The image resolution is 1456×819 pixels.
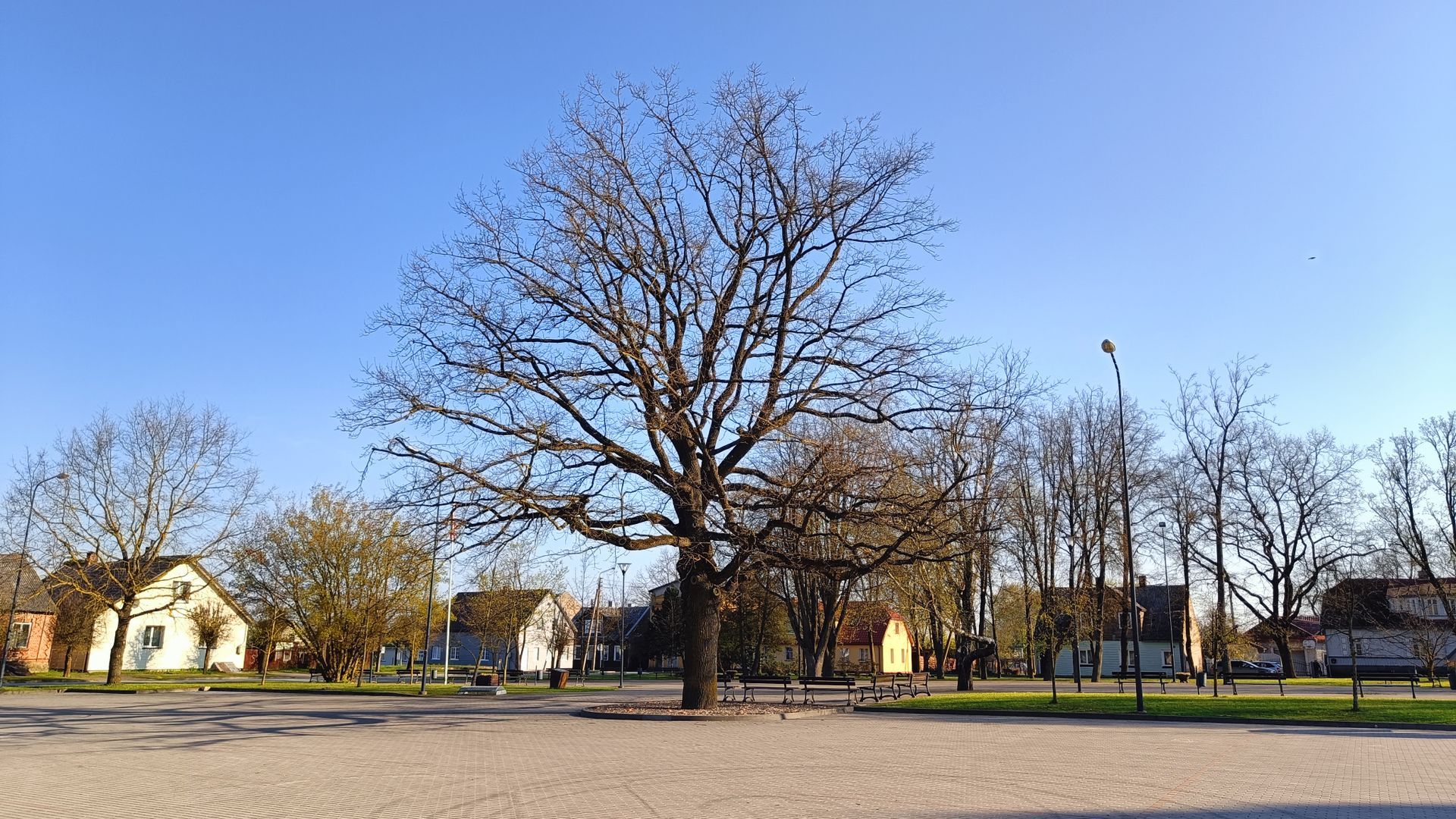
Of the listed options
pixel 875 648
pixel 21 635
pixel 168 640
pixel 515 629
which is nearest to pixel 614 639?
pixel 875 648

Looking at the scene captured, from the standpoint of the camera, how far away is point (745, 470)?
23.5 meters

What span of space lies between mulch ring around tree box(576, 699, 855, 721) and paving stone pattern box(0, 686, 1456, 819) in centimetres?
113

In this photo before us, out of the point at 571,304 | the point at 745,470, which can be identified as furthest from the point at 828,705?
the point at 571,304

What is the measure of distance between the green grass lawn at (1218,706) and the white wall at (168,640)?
48.0 m

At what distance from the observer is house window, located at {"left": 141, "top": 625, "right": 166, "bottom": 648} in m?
59.4

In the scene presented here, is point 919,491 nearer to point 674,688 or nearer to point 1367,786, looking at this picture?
point 1367,786

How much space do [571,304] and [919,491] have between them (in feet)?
37.8

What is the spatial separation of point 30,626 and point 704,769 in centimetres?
6103

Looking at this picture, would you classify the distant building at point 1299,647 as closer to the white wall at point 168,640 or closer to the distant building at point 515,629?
the distant building at point 515,629

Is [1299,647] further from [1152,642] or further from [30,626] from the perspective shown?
[30,626]

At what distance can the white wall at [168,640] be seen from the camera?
57.3 meters

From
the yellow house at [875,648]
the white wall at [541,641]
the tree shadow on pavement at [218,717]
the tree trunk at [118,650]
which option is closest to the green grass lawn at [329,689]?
the tree trunk at [118,650]

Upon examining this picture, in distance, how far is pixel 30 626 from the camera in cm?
5616

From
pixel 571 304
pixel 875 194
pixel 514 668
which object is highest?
pixel 875 194
